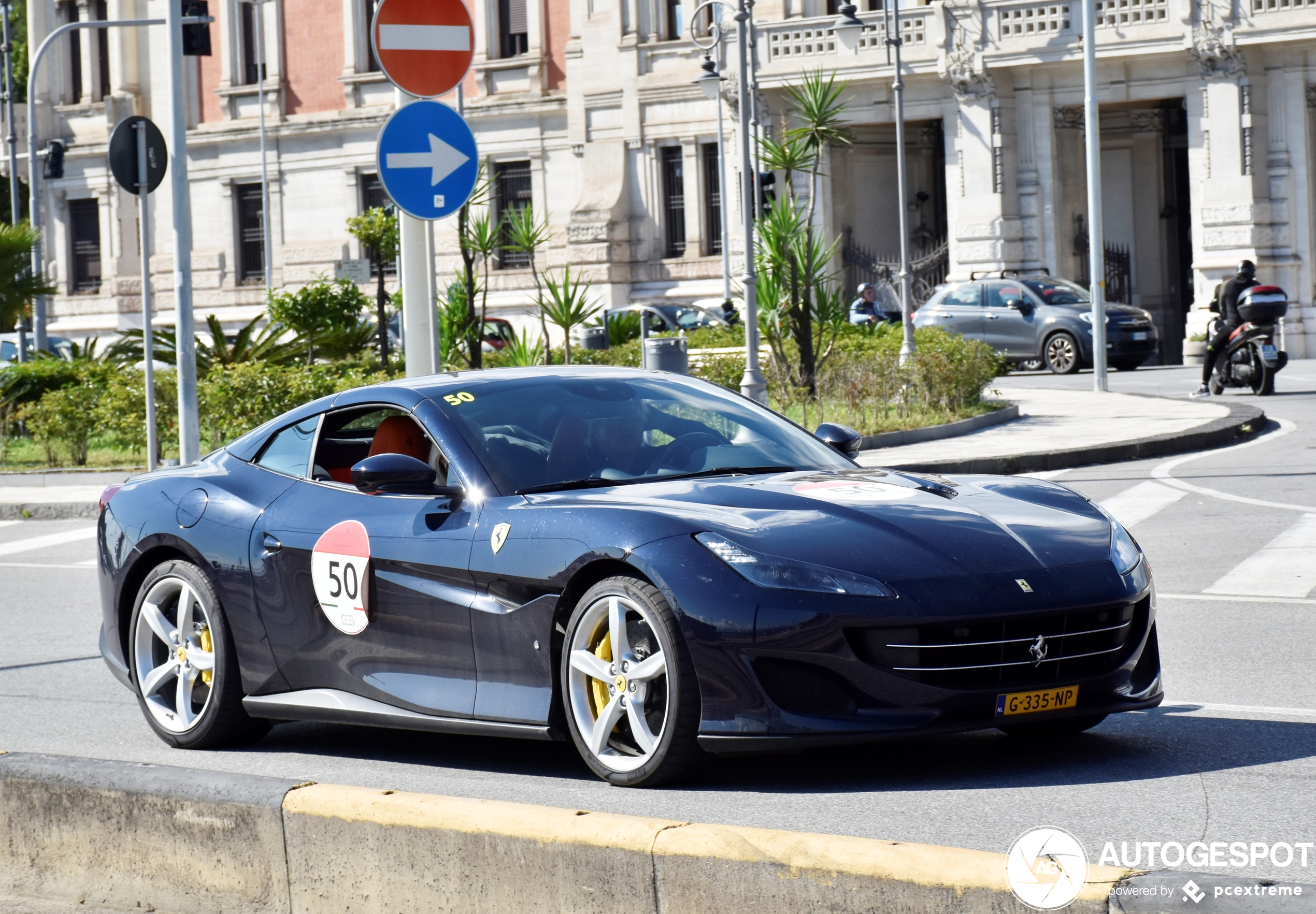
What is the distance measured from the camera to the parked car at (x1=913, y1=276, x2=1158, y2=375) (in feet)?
107

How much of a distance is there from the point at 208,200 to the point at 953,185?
2448 cm

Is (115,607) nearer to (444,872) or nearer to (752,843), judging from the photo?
(444,872)

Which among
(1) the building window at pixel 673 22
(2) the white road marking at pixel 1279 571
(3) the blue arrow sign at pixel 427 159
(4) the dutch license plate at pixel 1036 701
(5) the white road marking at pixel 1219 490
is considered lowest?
→ (2) the white road marking at pixel 1279 571

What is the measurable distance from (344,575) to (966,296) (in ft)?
93.9

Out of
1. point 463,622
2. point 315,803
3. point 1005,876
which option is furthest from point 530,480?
point 1005,876

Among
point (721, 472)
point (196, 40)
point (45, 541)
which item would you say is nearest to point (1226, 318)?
point (196, 40)

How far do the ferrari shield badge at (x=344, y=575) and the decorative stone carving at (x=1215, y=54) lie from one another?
3195 centimetres

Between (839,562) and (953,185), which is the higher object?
(953,185)

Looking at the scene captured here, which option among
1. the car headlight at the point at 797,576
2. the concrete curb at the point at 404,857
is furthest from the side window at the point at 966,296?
the concrete curb at the point at 404,857

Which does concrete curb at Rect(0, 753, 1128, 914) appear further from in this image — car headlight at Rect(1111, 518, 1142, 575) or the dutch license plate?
car headlight at Rect(1111, 518, 1142, 575)

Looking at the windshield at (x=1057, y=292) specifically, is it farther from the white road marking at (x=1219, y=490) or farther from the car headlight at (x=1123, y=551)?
the car headlight at (x=1123, y=551)

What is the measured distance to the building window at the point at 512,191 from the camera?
48.1 m

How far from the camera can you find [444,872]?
4.45m

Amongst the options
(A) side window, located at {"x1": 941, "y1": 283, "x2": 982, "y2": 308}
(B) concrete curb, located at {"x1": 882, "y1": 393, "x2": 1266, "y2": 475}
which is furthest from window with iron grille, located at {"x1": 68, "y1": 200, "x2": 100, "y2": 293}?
(B) concrete curb, located at {"x1": 882, "y1": 393, "x2": 1266, "y2": 475}
